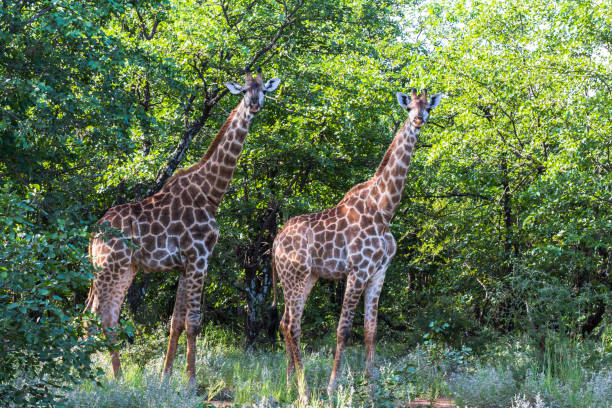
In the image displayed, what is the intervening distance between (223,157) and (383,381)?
3.79m

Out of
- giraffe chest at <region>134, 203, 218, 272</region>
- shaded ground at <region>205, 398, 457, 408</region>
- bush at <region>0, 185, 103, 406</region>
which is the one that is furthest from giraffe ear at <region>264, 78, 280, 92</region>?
bush at <region>0, 185, 103, 406</region>

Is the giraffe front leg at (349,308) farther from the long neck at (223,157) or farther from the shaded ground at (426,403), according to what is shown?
the long neck at (223,157)

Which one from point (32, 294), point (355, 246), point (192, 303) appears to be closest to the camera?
point (32, 294)

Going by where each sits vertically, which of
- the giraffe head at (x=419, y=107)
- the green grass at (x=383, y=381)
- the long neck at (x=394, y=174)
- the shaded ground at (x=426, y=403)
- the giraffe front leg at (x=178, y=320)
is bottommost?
the shaded ground at (x=426, y=403)

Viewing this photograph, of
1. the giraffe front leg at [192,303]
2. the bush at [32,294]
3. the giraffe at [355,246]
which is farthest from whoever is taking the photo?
the giraffe at [355,246]

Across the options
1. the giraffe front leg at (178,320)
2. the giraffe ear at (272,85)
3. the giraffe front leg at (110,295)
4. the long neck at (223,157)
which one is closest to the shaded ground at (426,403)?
the giraffe front leg at (178,320)

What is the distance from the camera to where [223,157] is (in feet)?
30.5

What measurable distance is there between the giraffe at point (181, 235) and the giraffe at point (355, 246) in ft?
4.51

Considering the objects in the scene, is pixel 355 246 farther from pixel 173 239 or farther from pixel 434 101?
pixel 173 239

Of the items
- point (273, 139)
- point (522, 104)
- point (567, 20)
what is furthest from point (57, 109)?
point (567, 20)

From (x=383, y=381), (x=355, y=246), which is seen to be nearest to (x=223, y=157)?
(x=355, y=246)

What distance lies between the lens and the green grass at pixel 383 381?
7328 mm

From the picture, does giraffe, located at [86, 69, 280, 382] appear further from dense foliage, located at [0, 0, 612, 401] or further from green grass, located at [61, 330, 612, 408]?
dense foliage, located at [0, 0, 612, 401]

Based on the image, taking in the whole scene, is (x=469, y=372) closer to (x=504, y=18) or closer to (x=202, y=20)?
→ (x=202, y=20)
